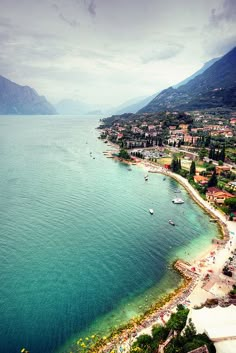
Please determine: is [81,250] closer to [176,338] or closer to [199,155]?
[176,338]

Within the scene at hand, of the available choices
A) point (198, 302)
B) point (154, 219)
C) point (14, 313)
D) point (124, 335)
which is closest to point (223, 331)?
point (198, 302)

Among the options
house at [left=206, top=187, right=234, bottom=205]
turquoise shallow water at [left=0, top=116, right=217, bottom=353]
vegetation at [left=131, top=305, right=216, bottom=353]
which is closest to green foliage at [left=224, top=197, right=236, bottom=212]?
house at [left=206, top=187, right=234, bottom=205]

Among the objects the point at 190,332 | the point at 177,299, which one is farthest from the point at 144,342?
the point at 177,299

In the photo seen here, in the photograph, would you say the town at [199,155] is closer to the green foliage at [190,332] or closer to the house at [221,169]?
the house at [221,169]

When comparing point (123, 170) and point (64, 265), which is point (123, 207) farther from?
point (123, 170)

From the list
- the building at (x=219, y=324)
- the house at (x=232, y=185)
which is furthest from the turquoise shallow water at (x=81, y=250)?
the house at (x=232, y=185)
